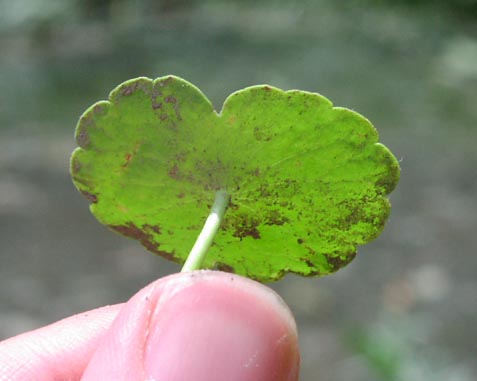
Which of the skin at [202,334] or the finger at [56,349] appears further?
the finger at [56,349]

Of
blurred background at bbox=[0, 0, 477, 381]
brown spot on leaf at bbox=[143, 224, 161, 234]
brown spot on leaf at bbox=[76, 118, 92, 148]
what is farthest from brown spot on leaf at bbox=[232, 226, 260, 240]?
blurred background at bbox=[0, 0, 477, 381]

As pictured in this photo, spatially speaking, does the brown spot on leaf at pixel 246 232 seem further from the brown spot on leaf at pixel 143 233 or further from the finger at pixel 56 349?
the finger at pixel 56 349

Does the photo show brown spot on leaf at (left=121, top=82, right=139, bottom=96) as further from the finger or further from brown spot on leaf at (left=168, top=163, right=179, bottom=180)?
the finger

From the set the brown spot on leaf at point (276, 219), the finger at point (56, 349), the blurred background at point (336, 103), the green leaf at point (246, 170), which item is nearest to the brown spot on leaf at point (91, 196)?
the green leaf at point (246, 170)

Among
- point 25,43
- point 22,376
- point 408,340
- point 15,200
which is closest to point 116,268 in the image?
point 15,200

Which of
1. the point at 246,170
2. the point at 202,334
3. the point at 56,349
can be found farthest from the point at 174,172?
the point at 56,349

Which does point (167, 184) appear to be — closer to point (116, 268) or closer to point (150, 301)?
point (150, 301)
